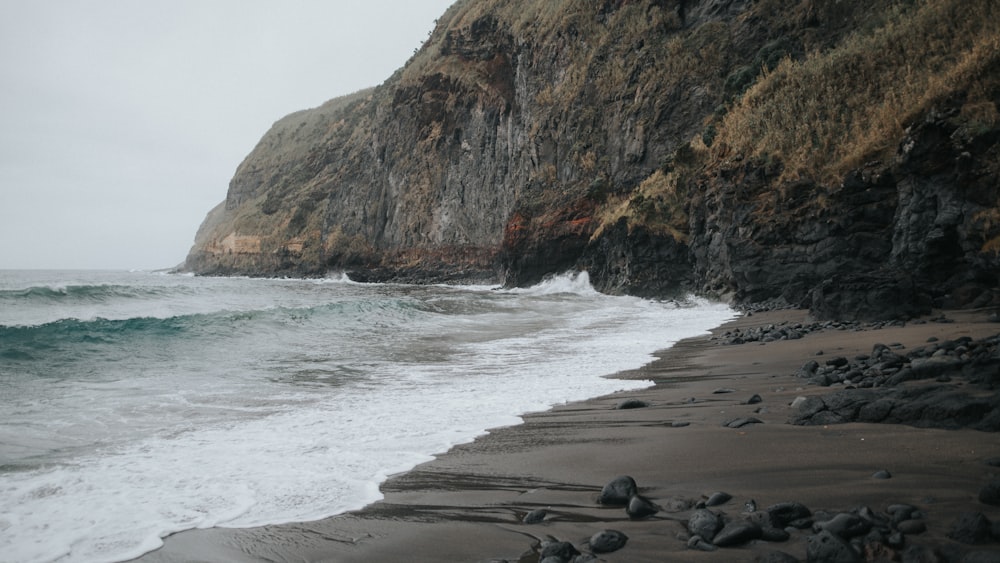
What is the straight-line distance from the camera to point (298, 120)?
339 ft

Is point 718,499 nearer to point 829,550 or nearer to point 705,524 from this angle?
point 705,524

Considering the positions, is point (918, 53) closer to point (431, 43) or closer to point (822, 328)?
point (822, 328)

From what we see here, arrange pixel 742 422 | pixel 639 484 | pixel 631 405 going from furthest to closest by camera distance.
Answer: pixel 631 405
pixel 742 422
pixel 639 484

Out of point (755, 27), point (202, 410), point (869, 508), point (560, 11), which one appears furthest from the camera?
point (560, 11)

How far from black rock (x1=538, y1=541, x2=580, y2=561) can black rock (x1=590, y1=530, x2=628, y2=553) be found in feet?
0.27

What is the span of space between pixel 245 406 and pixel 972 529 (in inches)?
263

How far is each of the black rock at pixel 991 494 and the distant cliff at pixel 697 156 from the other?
8.47 m

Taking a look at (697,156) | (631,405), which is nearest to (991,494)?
(631,405)

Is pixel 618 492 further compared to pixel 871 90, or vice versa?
pixel 871 90

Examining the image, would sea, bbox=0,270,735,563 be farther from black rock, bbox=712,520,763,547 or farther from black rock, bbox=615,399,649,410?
black rock, bbox=712,520,763,547

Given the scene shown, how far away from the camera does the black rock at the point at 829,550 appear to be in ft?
6.87

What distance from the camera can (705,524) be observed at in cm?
255

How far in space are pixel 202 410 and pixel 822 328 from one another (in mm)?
9454

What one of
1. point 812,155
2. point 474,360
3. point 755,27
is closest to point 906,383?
point 474,360
